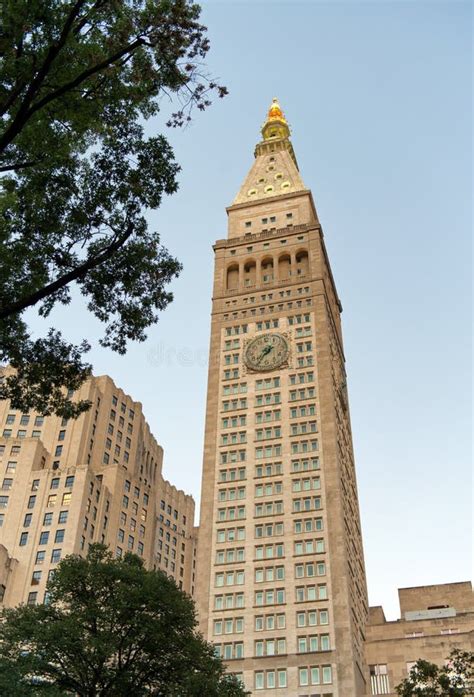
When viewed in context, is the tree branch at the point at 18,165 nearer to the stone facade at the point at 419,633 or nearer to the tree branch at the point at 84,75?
the tree branch at the point at 84,75

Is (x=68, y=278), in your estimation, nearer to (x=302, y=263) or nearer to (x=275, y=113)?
(x=302, y=263)

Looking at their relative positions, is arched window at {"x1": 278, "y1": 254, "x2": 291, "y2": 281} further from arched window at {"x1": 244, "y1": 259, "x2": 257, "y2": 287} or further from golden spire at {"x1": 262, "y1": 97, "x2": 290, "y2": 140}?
golden spire at {"x1": 262, "y1": 97, "x2": 290, "y2": 140}

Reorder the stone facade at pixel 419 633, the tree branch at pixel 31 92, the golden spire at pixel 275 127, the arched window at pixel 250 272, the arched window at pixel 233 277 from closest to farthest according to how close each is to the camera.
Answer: the tree branch at pixel 31 92
the stone facade at pixel 419 633
the arched window at pixel 250 272
the arched window at pixel 233 277
the golden spire at pixel 275 127

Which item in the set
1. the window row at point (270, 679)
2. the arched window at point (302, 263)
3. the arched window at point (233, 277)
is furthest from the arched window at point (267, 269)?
the window row at point (270, 679)

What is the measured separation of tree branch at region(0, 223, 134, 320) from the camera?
2108 cm

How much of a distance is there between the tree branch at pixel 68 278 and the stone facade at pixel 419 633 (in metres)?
54.2

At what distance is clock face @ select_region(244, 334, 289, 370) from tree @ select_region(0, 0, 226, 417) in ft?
197

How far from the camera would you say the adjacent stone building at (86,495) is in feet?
333

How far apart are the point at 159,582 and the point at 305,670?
29548 mm

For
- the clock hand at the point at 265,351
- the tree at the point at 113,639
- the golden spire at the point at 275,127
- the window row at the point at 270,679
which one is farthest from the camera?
the golden spire at the point at 275,127

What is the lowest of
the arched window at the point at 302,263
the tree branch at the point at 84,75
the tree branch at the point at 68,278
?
the tree branch at the point at 68,278

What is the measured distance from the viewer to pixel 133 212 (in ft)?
79.8

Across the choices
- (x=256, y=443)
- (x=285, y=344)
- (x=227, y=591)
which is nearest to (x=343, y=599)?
(x=227, y=591)

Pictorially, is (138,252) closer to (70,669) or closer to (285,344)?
(70,669)
